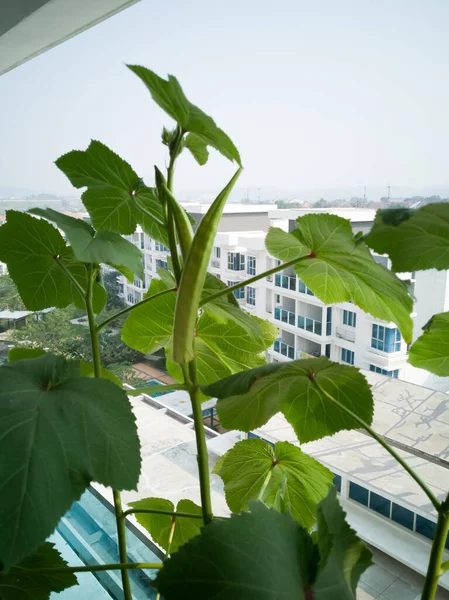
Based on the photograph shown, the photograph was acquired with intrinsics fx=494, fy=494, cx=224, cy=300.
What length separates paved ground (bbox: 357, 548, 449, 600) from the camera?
2.47 ft

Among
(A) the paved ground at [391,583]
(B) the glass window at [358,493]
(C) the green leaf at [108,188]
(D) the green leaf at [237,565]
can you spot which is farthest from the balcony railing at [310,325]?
(D) the green leaf at [237,565]

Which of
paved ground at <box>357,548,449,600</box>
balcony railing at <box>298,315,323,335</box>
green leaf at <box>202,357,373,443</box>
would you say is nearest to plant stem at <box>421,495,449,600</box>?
green leaf at <box>202,357,373,443</box>

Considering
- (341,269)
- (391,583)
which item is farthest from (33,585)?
(391,583)

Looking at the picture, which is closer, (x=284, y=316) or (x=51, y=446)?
(x=51, y=446)

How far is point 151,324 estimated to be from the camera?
57 centimetres

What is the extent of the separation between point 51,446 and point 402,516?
69 cm

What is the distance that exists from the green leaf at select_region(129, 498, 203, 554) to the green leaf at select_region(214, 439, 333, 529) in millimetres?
77

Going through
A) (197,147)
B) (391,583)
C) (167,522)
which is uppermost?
(197,147)

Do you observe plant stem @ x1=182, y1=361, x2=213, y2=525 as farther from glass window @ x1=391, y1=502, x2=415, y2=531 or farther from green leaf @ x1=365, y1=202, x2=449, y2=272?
glass window @ x1=391, y1=502, x2=415, y2=531

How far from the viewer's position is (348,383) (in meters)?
0.42

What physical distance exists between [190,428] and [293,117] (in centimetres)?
71

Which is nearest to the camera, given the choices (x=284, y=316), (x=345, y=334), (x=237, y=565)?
(x=237, y=565)

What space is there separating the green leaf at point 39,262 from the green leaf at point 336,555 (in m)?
0.36

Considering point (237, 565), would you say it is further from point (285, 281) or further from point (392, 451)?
point (285, 281)
